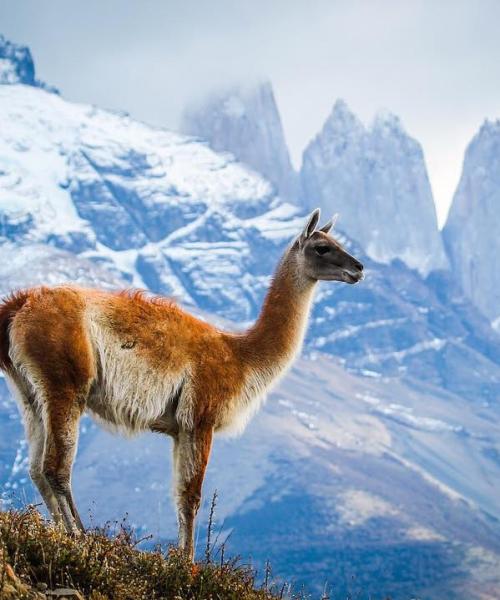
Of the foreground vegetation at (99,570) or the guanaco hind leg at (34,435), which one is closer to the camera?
the foreground vegetation at (99,570)

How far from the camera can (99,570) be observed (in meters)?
7.76

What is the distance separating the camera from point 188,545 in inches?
389

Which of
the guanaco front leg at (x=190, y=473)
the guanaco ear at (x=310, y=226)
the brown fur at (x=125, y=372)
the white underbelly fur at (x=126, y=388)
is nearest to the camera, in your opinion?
the brown fur at (x=125, y=372)

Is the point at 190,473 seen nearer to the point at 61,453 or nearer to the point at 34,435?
the point at 61,453

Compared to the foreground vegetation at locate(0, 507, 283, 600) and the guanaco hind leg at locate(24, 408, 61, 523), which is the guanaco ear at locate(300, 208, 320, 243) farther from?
the foreground vegetation at locate(0, 507, 283, 600)

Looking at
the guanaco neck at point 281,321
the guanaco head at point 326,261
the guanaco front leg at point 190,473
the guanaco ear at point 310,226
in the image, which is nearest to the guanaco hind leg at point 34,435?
the guanaco front leg at point 190,473

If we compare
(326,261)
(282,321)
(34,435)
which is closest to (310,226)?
(326,261)

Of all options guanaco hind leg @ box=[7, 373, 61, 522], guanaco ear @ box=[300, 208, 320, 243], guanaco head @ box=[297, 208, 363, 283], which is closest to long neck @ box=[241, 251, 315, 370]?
guanaco head @ box=[297, 208, 363, 283]

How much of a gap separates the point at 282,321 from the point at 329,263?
39.4 inches

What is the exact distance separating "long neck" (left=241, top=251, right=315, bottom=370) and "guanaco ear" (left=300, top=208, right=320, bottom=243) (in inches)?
11.0

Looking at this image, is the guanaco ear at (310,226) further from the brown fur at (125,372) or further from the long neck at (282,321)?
the brown fur at (125,372)

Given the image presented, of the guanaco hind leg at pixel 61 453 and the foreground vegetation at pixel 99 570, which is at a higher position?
the guanaco hind leg at pixel 61 453

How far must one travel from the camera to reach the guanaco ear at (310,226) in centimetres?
1277

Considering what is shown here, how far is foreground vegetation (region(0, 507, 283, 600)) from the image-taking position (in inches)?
293
